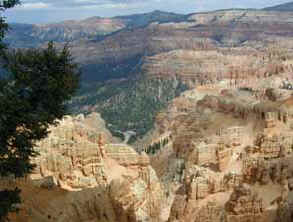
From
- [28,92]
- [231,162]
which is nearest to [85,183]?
[28,92]

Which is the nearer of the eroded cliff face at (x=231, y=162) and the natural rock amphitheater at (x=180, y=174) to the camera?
the natural rock amphitheater at (x=180, y=174)

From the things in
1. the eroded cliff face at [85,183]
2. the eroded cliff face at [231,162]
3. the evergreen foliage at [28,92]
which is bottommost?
the eroded cliff face at [231,162]

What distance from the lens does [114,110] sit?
172 meters

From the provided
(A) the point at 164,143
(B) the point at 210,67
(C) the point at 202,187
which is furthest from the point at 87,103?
(C) the point at 202,187

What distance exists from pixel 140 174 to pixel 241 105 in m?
37.1

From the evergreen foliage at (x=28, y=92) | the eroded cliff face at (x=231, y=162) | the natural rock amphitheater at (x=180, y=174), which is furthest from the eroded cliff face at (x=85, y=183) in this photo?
the evergreen foliage at (x=28, y=92)

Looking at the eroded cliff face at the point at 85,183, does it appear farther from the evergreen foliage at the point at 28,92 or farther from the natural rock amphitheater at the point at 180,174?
the evergreen foliage at the point at 28,92

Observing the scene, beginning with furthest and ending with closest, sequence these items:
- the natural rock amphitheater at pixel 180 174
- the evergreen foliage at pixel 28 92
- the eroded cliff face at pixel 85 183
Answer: the natural rock amphitheater at pixel 180 174, the eroded cliff face at pixel 85 183, the evergreen foliage at pixel 28 92

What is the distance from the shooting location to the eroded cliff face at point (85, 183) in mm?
27703

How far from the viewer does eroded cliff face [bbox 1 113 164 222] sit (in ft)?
90.9

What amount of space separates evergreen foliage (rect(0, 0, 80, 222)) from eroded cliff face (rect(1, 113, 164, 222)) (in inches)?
336

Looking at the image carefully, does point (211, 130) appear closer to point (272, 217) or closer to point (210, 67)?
point (272, 217)

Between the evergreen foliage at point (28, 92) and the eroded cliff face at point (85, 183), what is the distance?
8530mm

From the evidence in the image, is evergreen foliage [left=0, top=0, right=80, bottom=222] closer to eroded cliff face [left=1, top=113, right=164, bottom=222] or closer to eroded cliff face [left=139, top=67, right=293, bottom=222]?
eroded cliff face [left=1, top=113, right=164, bottom=222]
